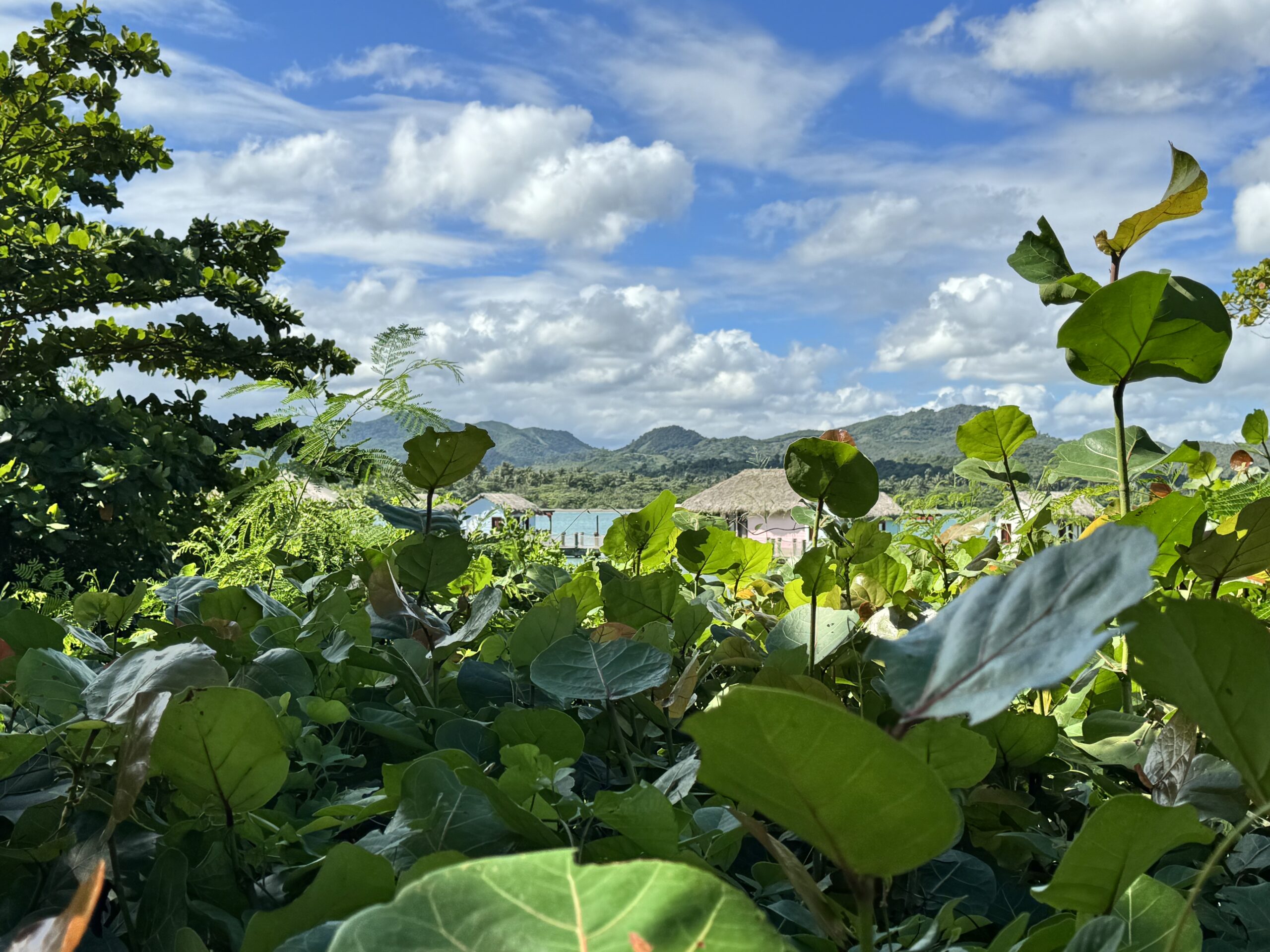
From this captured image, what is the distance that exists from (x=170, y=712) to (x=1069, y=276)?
1.87 feet

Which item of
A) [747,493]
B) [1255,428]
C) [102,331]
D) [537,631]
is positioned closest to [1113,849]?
[537,631]

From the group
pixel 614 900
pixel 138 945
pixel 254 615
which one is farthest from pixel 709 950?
pixel 254 615

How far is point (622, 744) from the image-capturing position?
478 mm

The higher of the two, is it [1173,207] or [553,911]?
[1173,207]

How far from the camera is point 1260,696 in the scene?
0.26 meters

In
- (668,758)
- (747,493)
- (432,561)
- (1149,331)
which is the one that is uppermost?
(1149,331)

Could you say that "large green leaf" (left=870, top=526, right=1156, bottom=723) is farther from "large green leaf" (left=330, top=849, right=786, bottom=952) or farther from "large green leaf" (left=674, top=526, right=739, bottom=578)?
"large green leaf" (left=674, top=526, right=739, bottom=578)

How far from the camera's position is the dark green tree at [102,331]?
5.71m

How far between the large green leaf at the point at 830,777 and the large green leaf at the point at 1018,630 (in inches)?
0.8

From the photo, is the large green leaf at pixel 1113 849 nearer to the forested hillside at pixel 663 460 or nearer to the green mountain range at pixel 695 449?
the forested hillside at pixel 663 460

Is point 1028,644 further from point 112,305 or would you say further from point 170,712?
point 112,305

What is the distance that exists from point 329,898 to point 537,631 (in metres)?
0.28

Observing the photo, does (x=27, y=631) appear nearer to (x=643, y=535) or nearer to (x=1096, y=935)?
(x=643, y=535)

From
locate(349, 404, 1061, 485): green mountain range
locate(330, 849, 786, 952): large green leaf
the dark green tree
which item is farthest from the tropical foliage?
locate(349, 404, 1061, 485): green mountain range
